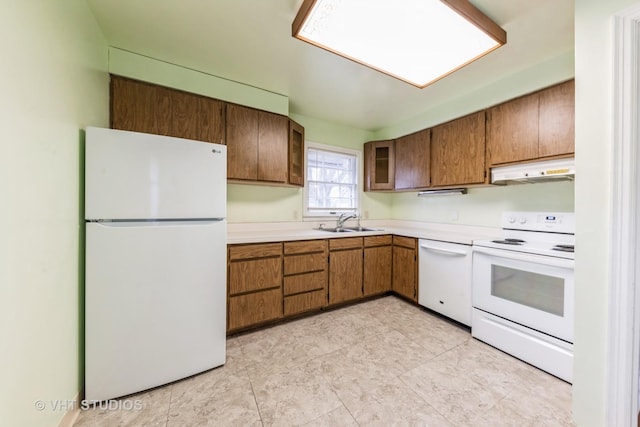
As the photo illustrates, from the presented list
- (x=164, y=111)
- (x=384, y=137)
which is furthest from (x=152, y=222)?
(x=384, y=137)

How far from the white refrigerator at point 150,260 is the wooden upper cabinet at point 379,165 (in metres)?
2.30

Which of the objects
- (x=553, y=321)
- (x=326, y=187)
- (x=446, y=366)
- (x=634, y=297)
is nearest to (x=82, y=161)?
(x=326, y=187)

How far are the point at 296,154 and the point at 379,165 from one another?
1.35 metres

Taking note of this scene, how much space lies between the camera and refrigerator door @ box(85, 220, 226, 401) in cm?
137

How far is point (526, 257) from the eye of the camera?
1.79 m

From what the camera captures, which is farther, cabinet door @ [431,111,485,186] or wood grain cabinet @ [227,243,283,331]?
cabinet door @ [431,111,485,186]

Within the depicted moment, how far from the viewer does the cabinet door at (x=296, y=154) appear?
8.75 ft

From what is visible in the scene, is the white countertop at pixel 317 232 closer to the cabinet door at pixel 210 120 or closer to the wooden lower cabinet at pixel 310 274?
the wooden lower cabinet at pixel 310 274

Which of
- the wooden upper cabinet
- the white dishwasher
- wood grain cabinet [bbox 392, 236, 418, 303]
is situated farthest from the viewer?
the wooden upper cabinet

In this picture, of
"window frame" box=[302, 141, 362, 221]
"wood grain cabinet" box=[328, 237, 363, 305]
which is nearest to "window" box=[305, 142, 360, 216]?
"window frame" box=[302, 141, 362, 221]

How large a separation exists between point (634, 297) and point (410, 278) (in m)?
1.77

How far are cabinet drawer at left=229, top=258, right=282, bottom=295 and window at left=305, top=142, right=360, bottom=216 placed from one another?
3.56ft

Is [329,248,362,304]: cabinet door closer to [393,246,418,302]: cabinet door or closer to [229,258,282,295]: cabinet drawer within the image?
[393,246,418,302]: cabinet door
